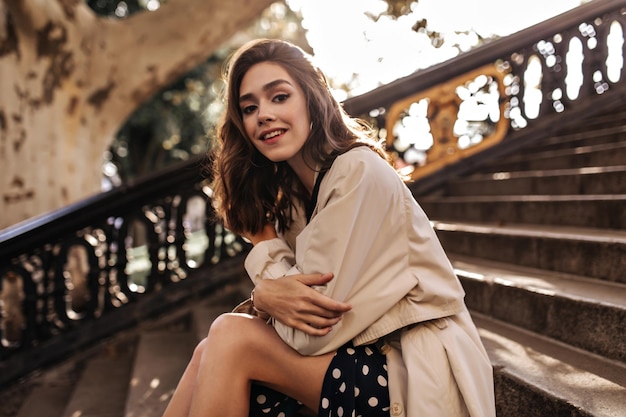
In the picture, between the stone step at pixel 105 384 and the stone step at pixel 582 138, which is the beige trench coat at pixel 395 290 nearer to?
the stone step at pixel 105 384

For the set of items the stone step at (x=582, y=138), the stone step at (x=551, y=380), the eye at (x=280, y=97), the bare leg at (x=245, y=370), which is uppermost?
the eye at (x=280, y=97)

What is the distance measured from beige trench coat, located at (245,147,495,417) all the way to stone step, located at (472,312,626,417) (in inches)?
11.5

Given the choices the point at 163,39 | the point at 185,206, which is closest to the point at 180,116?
the point at 163,39

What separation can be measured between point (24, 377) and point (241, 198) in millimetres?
2489

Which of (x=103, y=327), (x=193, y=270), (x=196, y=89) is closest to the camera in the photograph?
(x=103, y=327)

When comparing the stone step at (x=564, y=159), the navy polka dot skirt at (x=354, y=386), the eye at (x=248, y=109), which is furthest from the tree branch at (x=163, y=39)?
the navy polka dot skirt at (x=354, y=386)

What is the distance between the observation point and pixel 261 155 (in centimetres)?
251

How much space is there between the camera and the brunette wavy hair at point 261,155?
2.22m

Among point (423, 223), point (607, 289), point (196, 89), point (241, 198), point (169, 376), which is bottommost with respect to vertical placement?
point (607, 289)

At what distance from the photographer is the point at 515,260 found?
11.4 feet

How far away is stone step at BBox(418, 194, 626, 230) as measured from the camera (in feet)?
11.3

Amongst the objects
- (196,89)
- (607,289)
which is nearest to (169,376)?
(607,289)

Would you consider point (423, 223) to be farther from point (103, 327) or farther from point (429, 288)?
point (103, 327)

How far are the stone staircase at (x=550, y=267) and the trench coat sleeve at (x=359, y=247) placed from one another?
2.44 ft
